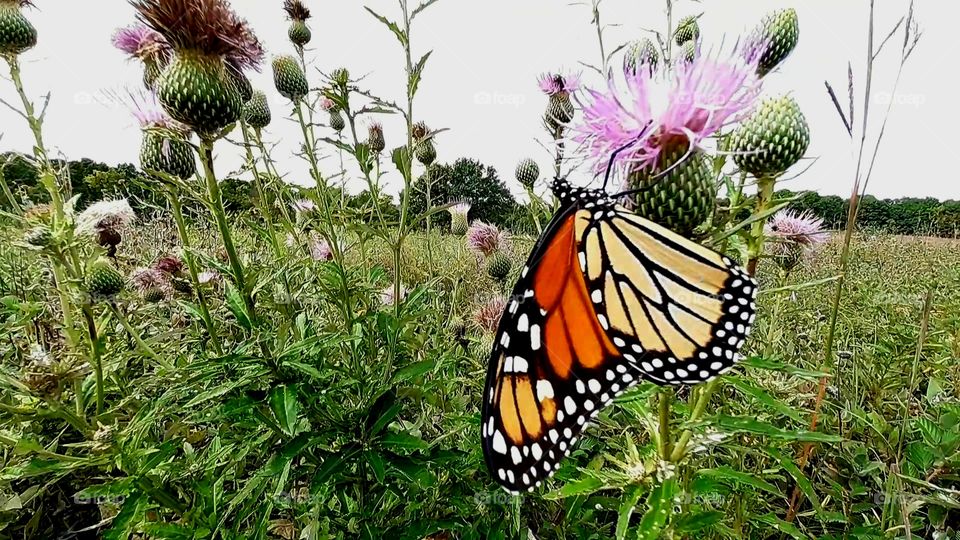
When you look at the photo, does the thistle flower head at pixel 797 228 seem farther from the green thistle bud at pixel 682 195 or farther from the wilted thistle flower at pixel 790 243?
the green thistle bud at pixel 682 195

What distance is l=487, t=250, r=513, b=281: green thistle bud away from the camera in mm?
3797

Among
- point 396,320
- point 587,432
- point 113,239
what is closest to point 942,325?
point 587,432

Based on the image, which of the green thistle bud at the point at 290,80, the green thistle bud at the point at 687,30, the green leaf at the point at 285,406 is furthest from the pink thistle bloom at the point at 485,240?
the green leaf at the point at 285,406

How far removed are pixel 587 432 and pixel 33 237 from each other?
2.27 metres

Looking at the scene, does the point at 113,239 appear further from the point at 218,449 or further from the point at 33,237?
the point at 218,449

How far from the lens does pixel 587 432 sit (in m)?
2.30

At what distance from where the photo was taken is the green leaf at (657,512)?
1191mm

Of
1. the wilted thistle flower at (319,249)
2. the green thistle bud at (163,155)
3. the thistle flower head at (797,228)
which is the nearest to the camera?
the green thistle bud at (163,155)

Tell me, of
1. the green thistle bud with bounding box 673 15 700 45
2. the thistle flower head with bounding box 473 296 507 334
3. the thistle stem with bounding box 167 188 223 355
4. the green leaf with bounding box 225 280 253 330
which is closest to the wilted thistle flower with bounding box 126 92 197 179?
the thistle stem with bounding box 167 188 223 355

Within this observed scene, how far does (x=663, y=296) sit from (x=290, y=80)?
252cm

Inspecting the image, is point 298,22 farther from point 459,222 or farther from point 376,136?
point 459,222

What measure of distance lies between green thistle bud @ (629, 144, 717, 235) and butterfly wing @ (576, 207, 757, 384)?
0.07 metres

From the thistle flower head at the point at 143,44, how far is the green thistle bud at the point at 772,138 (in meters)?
2.03

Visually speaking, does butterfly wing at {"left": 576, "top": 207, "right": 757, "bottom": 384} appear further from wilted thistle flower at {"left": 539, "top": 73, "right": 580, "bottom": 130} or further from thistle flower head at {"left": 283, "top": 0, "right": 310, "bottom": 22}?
thistle flower head at {"left": 283, "top": 0, "right": 310, "bottom": 22}
